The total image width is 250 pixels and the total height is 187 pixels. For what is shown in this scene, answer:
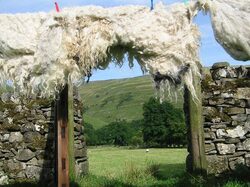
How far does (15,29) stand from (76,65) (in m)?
0.58

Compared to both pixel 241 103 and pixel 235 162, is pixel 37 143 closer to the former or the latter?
pixel 235 162

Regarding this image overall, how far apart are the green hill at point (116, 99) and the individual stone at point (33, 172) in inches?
1915

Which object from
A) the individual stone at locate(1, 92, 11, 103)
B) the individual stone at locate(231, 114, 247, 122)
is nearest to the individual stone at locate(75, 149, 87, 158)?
the individual stone at locate(1, 92, 11, 103)

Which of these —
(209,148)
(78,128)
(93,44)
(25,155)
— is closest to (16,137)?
(25,155)

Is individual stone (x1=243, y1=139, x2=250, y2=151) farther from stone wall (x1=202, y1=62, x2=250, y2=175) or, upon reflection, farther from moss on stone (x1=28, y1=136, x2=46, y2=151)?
moss on stone (x1=28, y1=136, x2=46, y2=151)

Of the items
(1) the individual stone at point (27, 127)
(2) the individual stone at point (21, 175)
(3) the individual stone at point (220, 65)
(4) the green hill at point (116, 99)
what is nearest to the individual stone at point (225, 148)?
(3) the individual stone at point (220, 65)

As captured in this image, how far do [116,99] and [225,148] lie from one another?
2801 inches

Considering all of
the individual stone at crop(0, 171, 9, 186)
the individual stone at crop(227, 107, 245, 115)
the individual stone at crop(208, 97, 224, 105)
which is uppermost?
the individual stone at crop(208, 97, 224, 105)

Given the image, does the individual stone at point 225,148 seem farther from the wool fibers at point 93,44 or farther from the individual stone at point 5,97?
the wool fibers at point 93,44

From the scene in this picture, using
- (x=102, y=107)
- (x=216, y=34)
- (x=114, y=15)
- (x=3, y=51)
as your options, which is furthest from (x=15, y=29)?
(x=102, y=107)

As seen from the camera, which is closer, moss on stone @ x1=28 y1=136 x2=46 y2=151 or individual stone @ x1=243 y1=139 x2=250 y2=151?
individual stone @ x1=243 y1=139 x2=250 y2=151

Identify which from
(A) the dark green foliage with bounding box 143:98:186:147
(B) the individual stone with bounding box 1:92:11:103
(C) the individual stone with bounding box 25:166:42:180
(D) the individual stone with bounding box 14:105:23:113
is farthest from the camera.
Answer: (A) the dark green foliage with bounding box 143:98:186:147

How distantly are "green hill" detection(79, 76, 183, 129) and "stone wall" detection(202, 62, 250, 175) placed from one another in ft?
161

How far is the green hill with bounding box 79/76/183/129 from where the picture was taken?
214 ft
